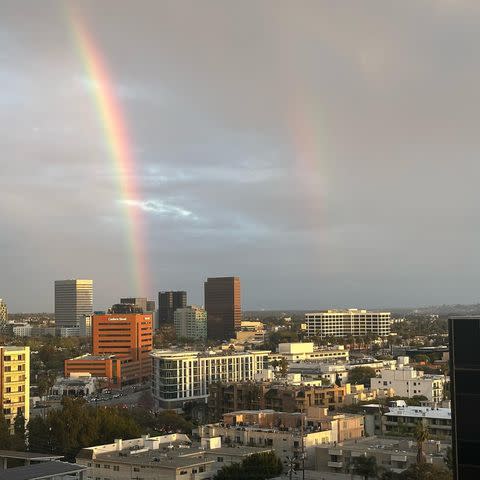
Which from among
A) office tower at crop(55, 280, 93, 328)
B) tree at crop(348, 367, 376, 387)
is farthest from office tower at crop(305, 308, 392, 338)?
office tower at crop(55, 280, 93, 328)

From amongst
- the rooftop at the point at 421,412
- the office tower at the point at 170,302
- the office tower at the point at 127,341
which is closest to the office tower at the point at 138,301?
the office tower at the point at 170,302

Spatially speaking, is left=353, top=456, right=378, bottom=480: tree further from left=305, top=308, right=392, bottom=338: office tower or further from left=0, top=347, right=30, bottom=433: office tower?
left=305, top=308, right=392, bottom=338: office tower

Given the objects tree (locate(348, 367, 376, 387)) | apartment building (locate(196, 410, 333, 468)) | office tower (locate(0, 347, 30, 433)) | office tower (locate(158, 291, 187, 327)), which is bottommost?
tree (locate(348, 367, 376, 387))

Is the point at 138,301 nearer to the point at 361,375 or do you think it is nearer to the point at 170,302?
the point at 170,302

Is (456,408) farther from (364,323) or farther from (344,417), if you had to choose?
(364,323)

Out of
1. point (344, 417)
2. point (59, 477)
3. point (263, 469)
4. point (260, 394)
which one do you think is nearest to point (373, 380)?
point (260, 394)

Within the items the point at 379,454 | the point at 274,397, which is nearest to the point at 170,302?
the point at 274,397
